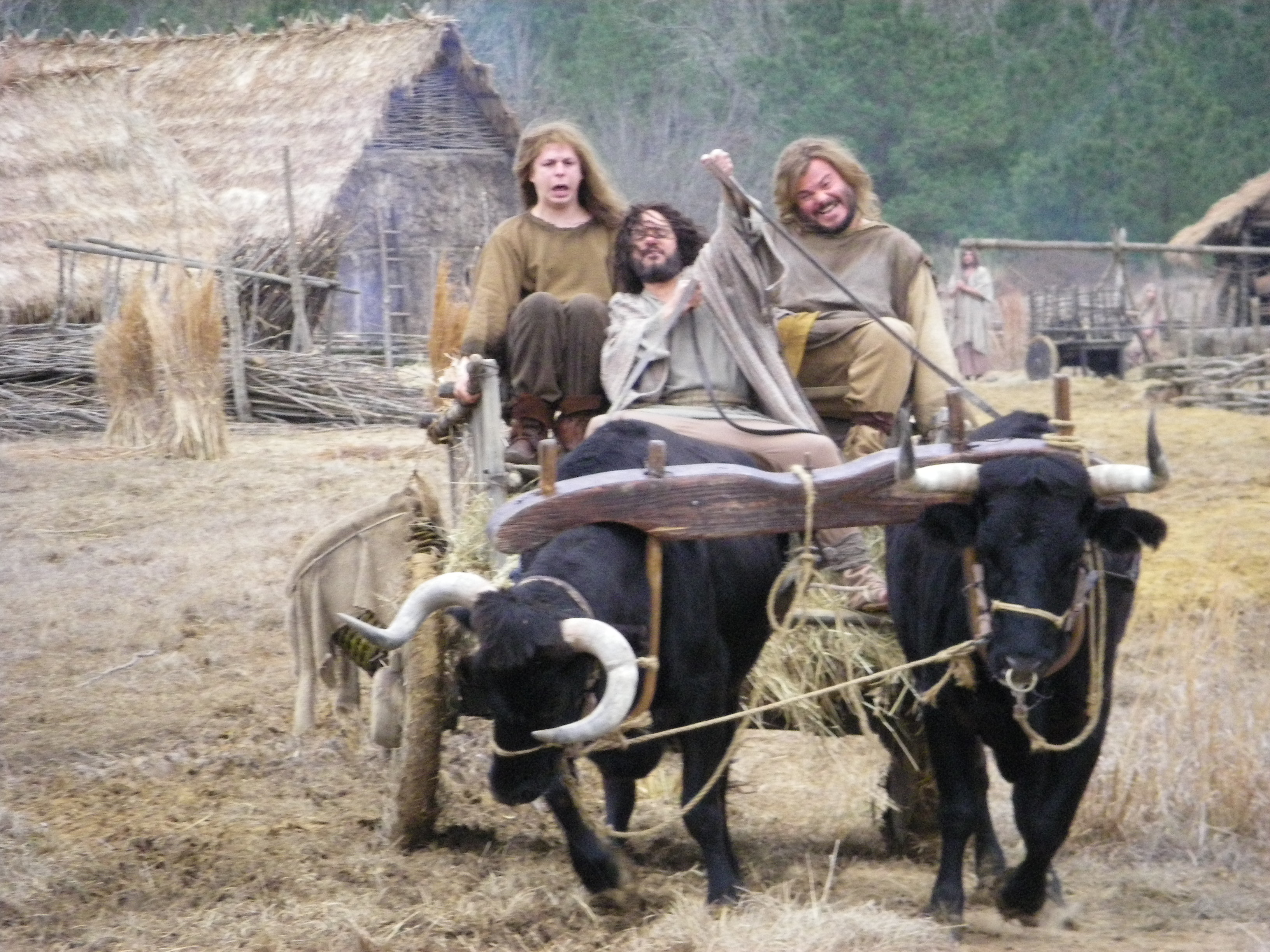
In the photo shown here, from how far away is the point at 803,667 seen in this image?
16.0 feet

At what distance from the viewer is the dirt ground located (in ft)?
14.1

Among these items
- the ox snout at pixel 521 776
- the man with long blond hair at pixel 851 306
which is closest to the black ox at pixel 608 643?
the ox snout at pixel 521 776

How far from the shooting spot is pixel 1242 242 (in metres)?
23.5

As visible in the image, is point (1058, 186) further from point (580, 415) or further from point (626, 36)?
point (580, 415)

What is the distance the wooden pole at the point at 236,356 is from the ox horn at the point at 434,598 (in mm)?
11959

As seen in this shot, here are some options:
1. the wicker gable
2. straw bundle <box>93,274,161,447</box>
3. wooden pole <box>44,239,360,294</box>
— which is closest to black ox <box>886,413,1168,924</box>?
straw bundle <box>93,274,161,447</box>

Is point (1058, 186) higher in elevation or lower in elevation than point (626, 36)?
lower

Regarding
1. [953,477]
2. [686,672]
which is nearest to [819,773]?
[686,672]

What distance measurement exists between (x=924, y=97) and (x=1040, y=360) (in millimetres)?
6407

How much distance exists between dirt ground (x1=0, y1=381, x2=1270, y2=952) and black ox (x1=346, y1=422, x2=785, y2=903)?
12.1 inches

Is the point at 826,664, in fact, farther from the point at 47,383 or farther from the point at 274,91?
the point at 274,91

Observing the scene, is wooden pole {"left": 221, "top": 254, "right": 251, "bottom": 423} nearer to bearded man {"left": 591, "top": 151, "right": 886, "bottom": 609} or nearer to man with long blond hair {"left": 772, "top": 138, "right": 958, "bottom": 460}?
man with long blond hair {"left": 772, "top": 138, "right": 958, "bottom": 460}

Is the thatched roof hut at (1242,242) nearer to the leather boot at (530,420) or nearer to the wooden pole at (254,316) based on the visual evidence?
the wooden pole at (254,316)

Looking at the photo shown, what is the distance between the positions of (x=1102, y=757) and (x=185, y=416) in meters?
8.97
